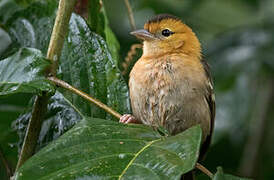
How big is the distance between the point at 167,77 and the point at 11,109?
111 centimetres

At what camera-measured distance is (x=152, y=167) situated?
5.94 ft

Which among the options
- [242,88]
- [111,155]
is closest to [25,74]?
[111,155]

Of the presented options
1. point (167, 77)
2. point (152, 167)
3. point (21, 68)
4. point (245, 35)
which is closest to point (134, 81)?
point (167, 77)

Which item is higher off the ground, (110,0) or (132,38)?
(110,0)

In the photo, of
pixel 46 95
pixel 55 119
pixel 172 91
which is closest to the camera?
pixel 46 95


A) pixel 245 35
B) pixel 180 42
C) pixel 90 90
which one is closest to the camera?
pixel 90 90

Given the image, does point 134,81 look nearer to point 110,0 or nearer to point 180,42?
point 180,42

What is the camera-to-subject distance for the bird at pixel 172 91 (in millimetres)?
3301

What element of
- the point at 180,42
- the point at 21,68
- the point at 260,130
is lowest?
the point at 260,130

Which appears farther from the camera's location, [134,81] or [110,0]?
[110,0]

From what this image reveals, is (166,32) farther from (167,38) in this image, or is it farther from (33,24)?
(33,24)

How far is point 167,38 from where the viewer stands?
13.2 feet

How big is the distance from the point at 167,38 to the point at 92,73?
148 cm

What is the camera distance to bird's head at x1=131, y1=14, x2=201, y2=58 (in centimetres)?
389
